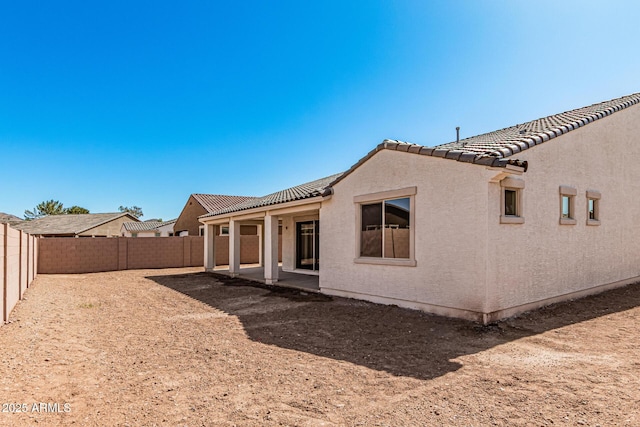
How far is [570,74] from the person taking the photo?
36.9 ft

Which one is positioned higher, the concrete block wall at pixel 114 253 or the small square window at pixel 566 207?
the small square window at pixel 566 207

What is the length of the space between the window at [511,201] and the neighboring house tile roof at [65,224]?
43644 millimetres

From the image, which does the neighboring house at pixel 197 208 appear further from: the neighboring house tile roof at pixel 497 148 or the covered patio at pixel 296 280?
the neighboring house tile roof at pixel 497 148

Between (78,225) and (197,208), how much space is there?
62.4 feet

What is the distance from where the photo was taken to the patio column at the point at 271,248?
1423cm

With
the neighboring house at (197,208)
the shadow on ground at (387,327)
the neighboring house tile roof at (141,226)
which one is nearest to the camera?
the shadow on ground at (387,327)

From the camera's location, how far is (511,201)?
8117mm

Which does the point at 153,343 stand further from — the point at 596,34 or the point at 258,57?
Answer: the point at 596,34

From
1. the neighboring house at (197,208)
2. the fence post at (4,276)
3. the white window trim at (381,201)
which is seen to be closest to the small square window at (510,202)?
the white window trim at (381,201)

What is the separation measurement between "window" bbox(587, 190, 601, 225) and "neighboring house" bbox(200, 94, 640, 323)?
3cm

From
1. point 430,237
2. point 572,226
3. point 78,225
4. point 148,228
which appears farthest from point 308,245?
point 78,225

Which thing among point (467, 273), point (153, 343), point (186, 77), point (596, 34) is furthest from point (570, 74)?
point (186, 77)

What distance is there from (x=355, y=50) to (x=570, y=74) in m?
7.33

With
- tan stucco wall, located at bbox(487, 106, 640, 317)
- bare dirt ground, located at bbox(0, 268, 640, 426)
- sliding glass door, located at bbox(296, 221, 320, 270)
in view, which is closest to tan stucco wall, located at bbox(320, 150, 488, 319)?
tan stucco wall, located at bbox(487, 106, 640, 317)
